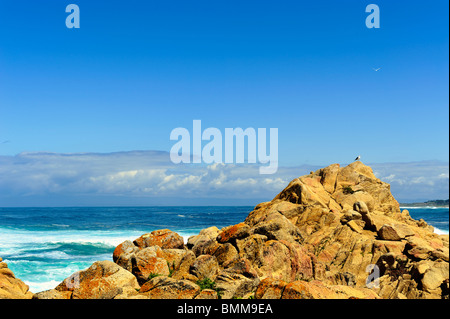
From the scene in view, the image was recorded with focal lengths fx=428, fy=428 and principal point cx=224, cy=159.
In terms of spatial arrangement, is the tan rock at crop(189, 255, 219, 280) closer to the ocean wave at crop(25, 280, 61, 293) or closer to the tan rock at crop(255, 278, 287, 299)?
the tan rock at crop(255, 278, 287, 299)

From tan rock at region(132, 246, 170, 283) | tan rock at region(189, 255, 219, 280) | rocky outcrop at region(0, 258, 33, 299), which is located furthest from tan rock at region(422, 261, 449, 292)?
rocky outcrop at region(0, 258, 33, 299)

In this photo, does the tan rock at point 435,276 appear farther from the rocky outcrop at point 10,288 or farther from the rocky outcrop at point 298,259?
the rocky outcrop at point 10,288

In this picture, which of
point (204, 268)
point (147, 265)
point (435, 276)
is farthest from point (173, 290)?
point (435, 276)

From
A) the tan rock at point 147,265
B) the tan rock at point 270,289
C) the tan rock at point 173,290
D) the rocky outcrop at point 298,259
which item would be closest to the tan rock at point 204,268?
the rocky outcrop at point 298,259

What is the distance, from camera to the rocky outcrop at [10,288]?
1830 centimetres

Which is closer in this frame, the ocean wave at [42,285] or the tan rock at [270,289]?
the tan rock at [270,289]

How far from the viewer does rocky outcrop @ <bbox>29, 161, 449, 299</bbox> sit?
18.1 metres

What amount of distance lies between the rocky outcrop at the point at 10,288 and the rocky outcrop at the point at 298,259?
1.74 metres

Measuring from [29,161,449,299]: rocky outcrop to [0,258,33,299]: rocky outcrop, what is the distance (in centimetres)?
174

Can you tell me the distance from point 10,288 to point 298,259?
13638mm

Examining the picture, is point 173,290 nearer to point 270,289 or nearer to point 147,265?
point 147,265

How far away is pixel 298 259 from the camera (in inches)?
849
